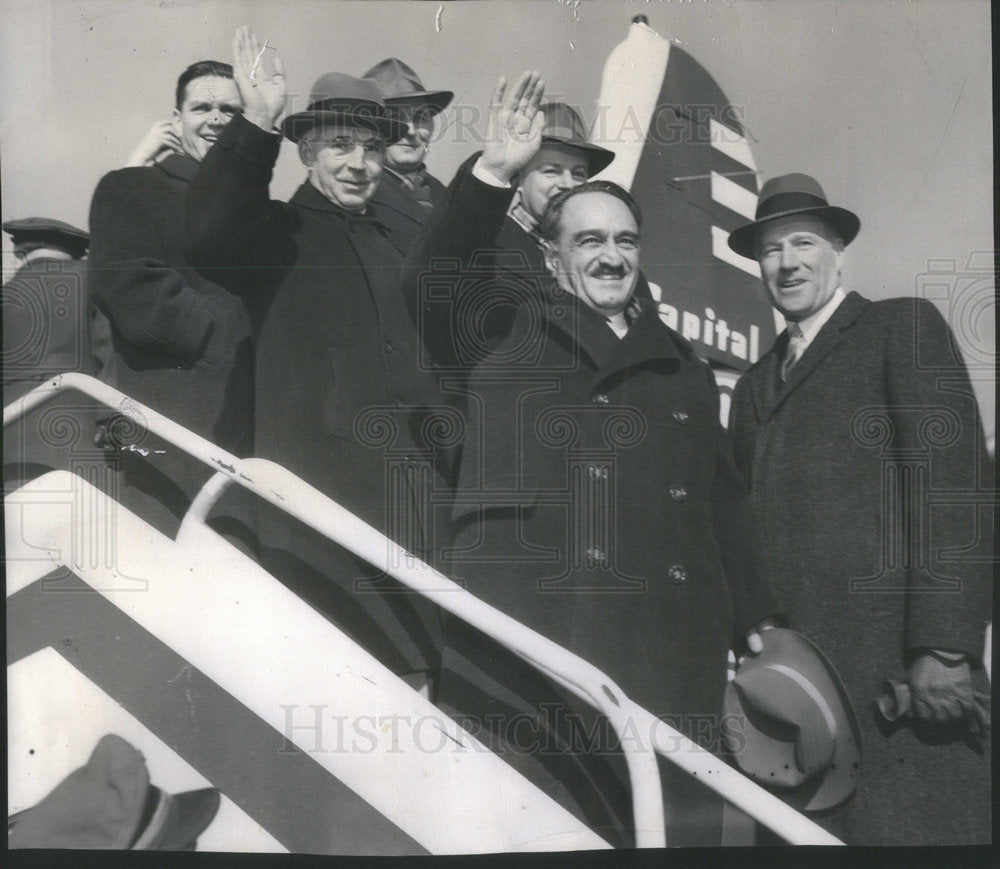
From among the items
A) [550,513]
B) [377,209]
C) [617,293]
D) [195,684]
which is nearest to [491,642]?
[550,513]

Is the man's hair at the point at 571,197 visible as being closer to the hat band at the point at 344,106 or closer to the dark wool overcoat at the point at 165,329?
the hat band at the point at 344,106

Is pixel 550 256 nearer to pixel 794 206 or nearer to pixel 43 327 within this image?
pixel 794 206

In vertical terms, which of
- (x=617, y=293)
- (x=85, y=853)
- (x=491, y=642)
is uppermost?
(x=617, y=293)

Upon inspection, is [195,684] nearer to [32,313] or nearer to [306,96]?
[32,313]

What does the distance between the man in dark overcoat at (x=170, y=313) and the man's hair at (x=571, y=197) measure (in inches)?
38.5

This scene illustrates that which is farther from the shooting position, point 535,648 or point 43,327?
point 43,327

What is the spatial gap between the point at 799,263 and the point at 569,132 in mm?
832

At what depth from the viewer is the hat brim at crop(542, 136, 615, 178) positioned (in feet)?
9.96

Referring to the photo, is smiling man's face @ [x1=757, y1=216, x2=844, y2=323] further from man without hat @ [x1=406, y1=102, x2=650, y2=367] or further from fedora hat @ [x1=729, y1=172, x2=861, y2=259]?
man without hat @ [x1=406, y1=102, x2=650, y2=367]

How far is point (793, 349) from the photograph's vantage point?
3.09 m

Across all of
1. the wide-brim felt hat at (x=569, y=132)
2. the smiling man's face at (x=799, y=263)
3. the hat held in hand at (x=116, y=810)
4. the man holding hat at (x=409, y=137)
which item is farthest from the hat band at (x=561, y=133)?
the hat held in hand at (x=116, y=810)

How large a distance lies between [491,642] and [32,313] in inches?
69.5

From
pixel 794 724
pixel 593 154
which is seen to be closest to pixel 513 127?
pixel 593 154

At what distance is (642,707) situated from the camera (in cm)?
297
